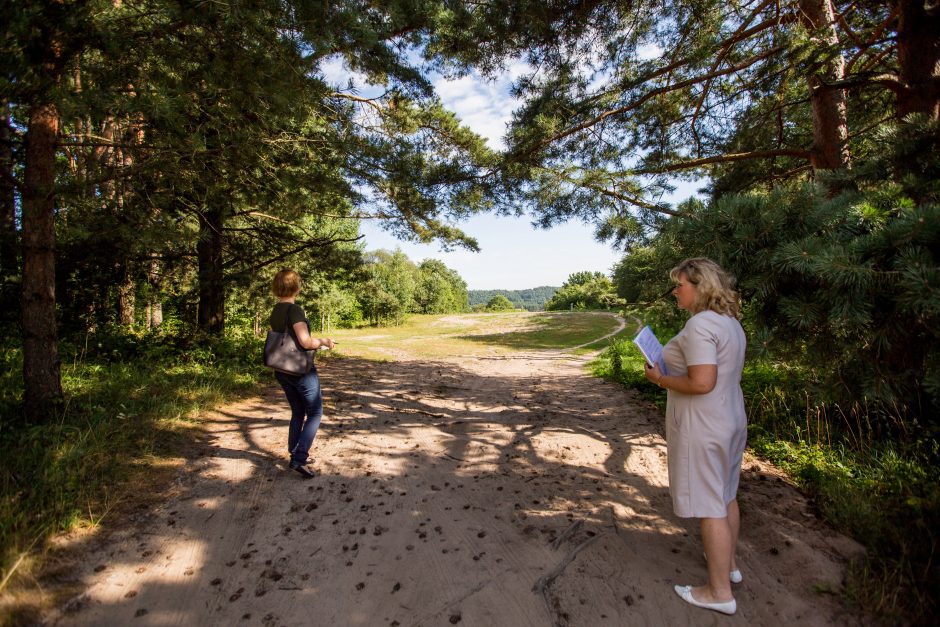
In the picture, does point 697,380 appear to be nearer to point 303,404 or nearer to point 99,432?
point 303,404

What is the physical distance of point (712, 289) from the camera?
230 centimetres

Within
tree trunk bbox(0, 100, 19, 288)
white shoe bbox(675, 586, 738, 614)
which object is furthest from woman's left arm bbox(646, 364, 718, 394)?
tree trunk bbox(0, 100, 19, 288)

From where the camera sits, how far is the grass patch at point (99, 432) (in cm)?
284

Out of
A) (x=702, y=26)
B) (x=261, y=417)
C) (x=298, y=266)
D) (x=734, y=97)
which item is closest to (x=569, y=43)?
(x=702, y=26)

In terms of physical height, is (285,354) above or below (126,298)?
below

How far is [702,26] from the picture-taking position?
5.32m

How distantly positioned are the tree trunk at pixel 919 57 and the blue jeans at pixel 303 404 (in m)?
6.09

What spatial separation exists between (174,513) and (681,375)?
3933 millimetres

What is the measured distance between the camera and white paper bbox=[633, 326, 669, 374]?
2.41 meters

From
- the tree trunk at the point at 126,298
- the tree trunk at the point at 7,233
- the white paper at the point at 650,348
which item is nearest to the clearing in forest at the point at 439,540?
the white paper at the point at 650,348

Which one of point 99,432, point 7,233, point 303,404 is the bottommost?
point 99,432

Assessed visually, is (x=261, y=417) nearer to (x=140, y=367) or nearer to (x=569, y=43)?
(x=140, y=367)

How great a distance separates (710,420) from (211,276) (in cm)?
879

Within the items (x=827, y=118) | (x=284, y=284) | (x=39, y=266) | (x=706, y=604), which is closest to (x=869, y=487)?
(x=706, y=604)
